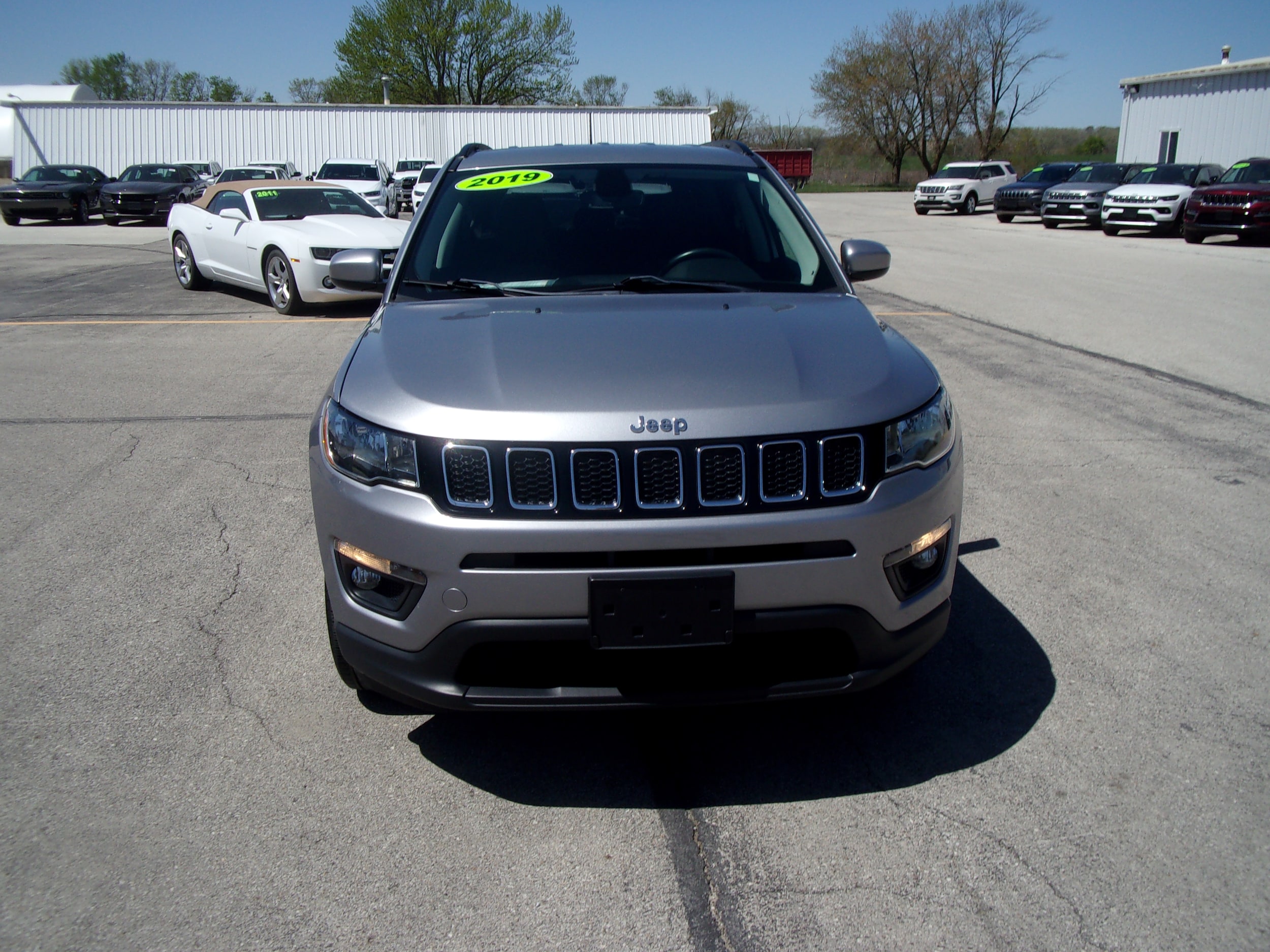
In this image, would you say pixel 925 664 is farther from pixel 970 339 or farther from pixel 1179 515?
pixel 970 339

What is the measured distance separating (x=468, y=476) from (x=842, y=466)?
3.14 feet

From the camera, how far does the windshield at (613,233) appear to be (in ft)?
12.1

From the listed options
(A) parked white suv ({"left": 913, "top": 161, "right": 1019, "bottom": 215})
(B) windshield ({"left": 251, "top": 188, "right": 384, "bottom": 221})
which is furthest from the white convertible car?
(A) parked white suv ({"left": 913, "top": 161, "right": 1019, "bottom": 215})

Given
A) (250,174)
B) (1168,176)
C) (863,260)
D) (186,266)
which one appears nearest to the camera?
(863,260)

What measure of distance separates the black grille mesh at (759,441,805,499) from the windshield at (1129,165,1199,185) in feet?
82.6

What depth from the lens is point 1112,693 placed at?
3240 millimetres

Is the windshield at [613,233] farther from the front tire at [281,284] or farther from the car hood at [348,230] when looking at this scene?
the front tire at [281,284]

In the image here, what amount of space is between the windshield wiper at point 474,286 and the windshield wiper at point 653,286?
21cm

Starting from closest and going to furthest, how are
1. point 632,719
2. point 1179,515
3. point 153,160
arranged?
point 632,719, point 1179,515, point 153,160

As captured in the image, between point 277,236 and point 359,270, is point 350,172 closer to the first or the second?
point 277,236

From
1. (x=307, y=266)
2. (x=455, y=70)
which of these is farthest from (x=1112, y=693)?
(x=455, y=70)

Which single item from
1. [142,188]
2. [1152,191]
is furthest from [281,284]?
[1152,191]

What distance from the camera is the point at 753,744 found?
2961mm

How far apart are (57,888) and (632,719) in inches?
62.8
